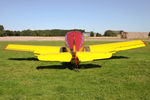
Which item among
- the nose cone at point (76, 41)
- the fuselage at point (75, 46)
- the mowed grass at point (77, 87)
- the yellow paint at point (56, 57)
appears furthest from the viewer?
the nose cone at point (76, 41)

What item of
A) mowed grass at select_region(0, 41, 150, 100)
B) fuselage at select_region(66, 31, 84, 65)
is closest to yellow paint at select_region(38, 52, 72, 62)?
fuselage at select_region(66, 31, 84, 65)

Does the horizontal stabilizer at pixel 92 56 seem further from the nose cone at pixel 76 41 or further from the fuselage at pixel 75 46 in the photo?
the nose cone at pixel 76 41

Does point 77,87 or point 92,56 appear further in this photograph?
point 92,56

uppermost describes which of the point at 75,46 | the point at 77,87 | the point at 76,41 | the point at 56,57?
the point at 76,41

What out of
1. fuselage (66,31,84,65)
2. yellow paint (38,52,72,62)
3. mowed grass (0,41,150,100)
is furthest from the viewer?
fuselage (66,31,84,65)

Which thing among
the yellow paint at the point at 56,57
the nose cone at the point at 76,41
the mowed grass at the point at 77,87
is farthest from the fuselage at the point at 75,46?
the mowed grass at the point at 77,87

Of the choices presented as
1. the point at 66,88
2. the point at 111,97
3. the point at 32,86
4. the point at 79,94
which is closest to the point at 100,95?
the point at 111,97

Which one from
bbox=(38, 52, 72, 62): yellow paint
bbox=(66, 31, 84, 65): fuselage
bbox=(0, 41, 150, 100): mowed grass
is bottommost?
bbox=(0, 41, 150, 100): mowed grass

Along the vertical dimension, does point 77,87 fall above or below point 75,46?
below

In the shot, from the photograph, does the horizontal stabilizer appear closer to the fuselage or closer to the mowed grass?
the fuselage

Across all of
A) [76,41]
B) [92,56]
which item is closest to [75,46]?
[76,41]

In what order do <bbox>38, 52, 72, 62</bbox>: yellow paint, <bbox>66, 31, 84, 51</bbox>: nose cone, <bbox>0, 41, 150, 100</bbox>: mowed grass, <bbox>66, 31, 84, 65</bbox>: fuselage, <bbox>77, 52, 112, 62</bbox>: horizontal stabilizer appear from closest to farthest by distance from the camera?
<bbox>0, 41, 150, 100</bbox>: mowed grass → <bbox>38, 52, 72, 62</bbox>: yellow paint → <bbox>77, 52, 112, 62</bbox>: horizontal stabilizer → <bbox>66, 31, 84, 65</bbox>: fuselage → <bbox>66, 31, 84, 51</bbox>: nose cone

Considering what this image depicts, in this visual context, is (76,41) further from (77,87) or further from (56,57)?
(77,87)

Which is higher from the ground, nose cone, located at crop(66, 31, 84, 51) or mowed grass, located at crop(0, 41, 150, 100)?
nose cone, located at crop(66, 31, 84, 51)
